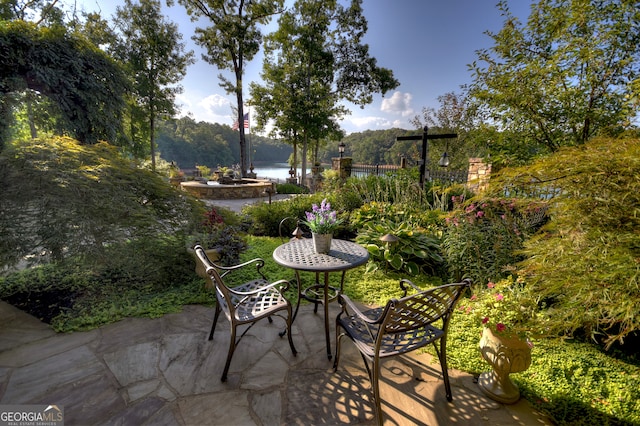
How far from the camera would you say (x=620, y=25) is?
2416mm

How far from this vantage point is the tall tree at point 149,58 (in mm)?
13164

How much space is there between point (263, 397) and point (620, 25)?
14.1ft

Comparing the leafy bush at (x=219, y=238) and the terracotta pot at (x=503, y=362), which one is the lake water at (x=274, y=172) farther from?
the terracotta pot at (x=503, y=362)

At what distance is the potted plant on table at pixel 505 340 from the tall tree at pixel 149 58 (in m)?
15.6

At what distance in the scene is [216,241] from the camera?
3.08 metres

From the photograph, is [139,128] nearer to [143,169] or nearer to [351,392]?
[143,169]

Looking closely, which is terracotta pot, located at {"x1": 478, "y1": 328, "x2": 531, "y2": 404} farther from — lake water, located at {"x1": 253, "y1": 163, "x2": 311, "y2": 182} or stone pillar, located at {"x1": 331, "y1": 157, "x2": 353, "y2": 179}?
lake water, located at {"x1": 253, "y1": 163, "x2": 311, "y2": 182}

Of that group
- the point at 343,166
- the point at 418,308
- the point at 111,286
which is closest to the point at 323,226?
the point at 418,308

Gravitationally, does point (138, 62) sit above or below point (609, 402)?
above

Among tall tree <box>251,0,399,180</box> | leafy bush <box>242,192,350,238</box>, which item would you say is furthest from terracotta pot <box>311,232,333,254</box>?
tall tree <box>251,0,399,180</box>

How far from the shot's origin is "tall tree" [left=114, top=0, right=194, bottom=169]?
1316 centimetres

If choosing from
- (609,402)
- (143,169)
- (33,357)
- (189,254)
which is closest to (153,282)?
(189,254)

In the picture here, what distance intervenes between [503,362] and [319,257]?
1274 mm

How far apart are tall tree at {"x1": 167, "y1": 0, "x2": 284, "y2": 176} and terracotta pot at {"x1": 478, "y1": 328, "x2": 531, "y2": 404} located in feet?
47.3
